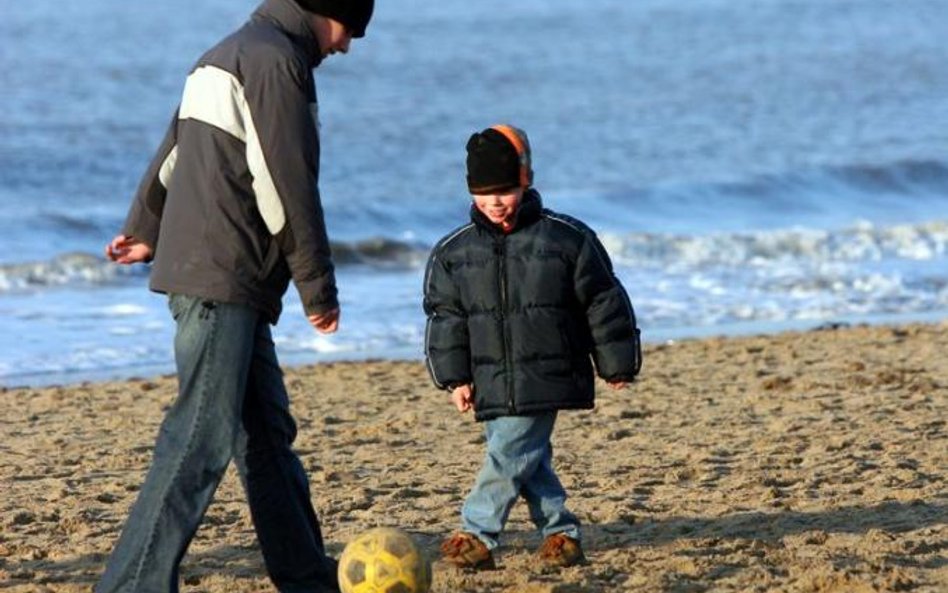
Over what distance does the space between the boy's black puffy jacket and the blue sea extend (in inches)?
231

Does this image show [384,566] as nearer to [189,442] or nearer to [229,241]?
[189,442]

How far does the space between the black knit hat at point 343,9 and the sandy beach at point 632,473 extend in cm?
179

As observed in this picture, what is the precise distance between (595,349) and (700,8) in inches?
1683

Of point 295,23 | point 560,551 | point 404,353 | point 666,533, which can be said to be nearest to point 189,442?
point 295,23

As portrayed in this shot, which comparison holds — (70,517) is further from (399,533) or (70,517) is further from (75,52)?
(75,52)

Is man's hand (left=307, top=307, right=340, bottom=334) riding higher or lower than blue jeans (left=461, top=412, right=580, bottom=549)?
higher

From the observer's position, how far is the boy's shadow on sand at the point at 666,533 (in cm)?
642

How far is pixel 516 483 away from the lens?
6.15 metres

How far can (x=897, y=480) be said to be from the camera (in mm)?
7602

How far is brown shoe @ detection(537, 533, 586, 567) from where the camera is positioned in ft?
20.5

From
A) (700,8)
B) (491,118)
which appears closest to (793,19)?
(700,8)

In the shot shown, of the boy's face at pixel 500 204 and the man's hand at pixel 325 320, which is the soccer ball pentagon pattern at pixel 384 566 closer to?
the man's hand at pixel 325 320

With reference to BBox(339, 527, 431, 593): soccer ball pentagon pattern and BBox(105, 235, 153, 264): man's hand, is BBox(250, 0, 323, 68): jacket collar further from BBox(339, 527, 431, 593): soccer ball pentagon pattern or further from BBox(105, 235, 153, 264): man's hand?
BBox(339, 527, 431, 593): soccer ball pentagon pattern

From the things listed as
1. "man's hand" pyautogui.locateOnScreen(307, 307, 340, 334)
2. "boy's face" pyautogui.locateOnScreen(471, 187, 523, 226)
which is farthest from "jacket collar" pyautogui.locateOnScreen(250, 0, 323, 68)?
"boy's face" pyautogui.locateOnScreen(471, 187, 523, 226)
